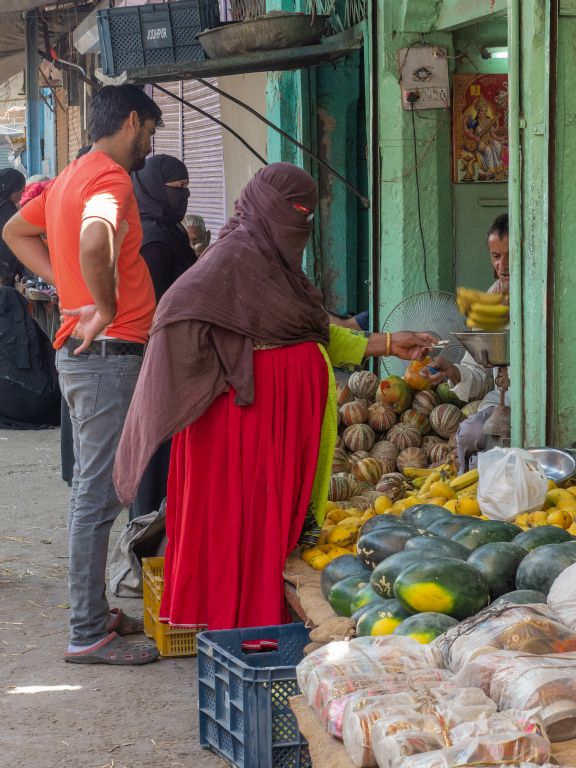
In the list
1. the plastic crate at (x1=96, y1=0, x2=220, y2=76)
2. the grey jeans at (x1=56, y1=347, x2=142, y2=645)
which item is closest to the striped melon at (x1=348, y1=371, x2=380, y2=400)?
the grey jeans at (x1=56, y1=347, x2=142, y2=645)

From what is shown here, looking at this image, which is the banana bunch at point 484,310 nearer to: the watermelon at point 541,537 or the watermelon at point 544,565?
the watermelon at point 541,537

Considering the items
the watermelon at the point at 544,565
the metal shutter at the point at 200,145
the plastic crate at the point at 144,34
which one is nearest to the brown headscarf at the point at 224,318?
the watermelon at the point at 544,565

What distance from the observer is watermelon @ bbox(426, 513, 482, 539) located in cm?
404

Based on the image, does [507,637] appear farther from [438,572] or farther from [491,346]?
[491,346]

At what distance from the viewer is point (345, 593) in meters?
3.79

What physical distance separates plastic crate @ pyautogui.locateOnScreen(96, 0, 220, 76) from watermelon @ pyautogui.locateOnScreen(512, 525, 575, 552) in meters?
6.02

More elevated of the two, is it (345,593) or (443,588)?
(443,588)

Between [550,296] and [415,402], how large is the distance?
202cm

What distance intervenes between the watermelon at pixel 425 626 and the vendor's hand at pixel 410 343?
193 centimetres

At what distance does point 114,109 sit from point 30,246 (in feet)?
2.44

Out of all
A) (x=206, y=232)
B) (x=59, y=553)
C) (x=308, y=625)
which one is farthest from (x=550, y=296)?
(x=206, y=232)

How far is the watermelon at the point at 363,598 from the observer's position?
11.9ft

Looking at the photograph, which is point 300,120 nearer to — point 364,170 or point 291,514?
point 364,170

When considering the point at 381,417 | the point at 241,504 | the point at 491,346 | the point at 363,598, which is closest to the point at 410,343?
the point at 491,346
